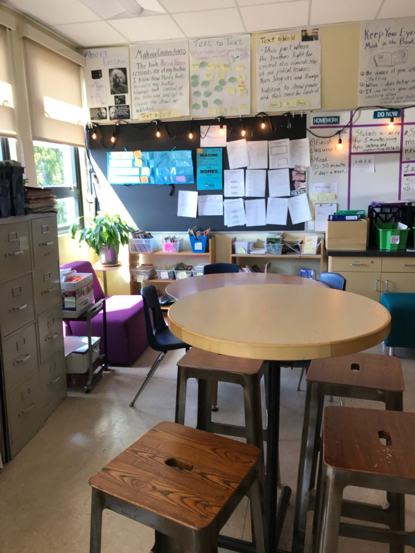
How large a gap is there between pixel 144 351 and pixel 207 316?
2645mm

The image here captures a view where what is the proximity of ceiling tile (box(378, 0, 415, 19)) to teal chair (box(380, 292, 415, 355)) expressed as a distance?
Result: 2526mm

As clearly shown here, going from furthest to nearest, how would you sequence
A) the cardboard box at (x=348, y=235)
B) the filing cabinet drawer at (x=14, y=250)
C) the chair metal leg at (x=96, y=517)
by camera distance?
the cardboard box at (x=348, y=235), the filing cabinet drawer at (x=14, y=250), the chair metal leg at (x=96, y=517)

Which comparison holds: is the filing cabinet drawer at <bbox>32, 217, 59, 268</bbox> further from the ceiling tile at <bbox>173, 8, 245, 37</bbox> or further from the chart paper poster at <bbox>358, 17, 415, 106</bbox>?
the chart paper poster at <bbox>358, 17, 415, 106</bbox>

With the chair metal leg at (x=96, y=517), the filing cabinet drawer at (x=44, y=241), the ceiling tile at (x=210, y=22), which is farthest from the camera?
the ceiling tile at (x=210, y=22)

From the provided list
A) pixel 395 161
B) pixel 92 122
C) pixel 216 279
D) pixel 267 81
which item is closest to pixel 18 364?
pixel 216 279

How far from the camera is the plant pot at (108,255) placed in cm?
449

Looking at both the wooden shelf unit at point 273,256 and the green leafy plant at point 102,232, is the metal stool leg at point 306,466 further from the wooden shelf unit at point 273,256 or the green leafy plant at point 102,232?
the green leafy plant at point 102,232

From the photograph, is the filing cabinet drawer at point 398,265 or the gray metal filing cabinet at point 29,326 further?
the filing cabinet drawer at point 398,265

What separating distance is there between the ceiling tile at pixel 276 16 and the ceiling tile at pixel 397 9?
2.23 feet

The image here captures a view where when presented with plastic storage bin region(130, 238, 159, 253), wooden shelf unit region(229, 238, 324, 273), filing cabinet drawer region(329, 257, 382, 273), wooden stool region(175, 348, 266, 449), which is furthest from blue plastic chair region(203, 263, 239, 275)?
wooden stool region(175, 348, 266, 449)

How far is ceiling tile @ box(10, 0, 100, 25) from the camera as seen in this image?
358 cm

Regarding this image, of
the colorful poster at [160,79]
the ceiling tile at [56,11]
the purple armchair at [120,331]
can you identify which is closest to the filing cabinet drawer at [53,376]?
the purple armchair at [120,331]

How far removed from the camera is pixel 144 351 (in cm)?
409

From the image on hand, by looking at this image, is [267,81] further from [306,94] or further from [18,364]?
[18,364]
